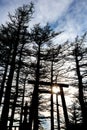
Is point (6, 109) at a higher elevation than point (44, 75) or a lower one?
lower

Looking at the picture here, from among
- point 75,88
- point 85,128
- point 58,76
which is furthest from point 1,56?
point 85,128

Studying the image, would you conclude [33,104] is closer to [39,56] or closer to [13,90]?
[39,56]

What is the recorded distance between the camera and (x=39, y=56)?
18.0 meters

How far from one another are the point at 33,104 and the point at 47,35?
11.3 meters

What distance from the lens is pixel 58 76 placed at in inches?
793

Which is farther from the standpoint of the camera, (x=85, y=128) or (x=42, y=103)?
(x=42, y=103)

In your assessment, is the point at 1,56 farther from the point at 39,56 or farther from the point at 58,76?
the point at 58,76

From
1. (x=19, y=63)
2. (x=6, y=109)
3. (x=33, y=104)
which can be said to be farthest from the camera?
(x=19, y=63)

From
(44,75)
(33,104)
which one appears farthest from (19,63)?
(33,104)

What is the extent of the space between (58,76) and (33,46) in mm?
4285

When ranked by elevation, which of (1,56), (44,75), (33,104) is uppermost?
(1,56)

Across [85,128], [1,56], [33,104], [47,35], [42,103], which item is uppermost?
[47,35]

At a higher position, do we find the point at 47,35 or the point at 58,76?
the point at 47,35

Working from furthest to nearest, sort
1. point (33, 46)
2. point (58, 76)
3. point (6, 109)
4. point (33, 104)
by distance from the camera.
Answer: point (58, 76)
point (33, 46)
point (6, 109)
point (33, 104)
